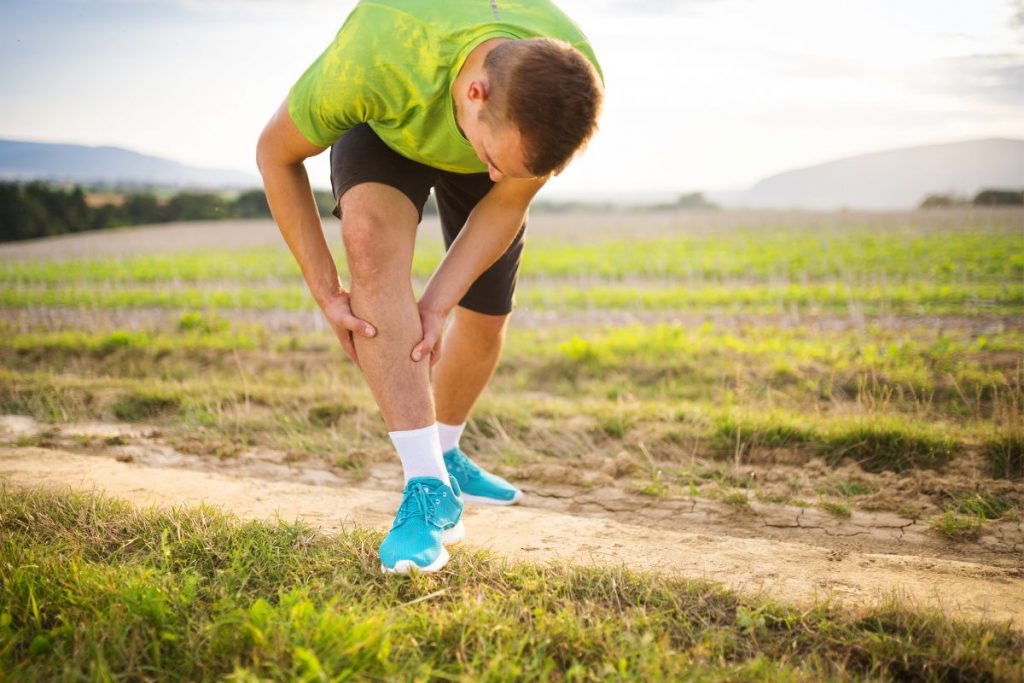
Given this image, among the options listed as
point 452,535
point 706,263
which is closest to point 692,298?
point 706,263

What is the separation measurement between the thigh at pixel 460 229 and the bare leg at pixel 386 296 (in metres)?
0.41

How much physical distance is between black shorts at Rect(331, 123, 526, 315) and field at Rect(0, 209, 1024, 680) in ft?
2.97

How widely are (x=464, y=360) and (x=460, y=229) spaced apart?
0.56 metres

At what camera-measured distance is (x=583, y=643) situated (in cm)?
188

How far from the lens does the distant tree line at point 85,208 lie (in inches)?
845

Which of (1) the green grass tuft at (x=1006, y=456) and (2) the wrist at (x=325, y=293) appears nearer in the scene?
(2) the wrist at (x=325, y=293)

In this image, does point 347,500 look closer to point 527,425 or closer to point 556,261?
point 527,425

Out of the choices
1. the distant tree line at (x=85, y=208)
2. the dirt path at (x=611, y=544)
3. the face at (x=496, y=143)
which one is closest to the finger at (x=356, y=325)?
the face at (x=496, y=143)

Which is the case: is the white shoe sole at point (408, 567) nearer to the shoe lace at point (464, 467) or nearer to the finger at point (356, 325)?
the finger at point (356, 325)

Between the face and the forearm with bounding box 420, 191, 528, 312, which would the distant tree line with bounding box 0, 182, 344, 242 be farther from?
the face

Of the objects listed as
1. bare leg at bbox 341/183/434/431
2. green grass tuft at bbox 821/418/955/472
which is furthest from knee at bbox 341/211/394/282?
green grass tuft at bbox 821/418/955/472

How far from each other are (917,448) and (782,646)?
2.08m

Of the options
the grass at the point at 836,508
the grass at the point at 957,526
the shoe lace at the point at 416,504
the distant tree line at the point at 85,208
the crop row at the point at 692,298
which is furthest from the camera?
the distant tree line at the point at 85,208

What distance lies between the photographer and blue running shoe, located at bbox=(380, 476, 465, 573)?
221cm
